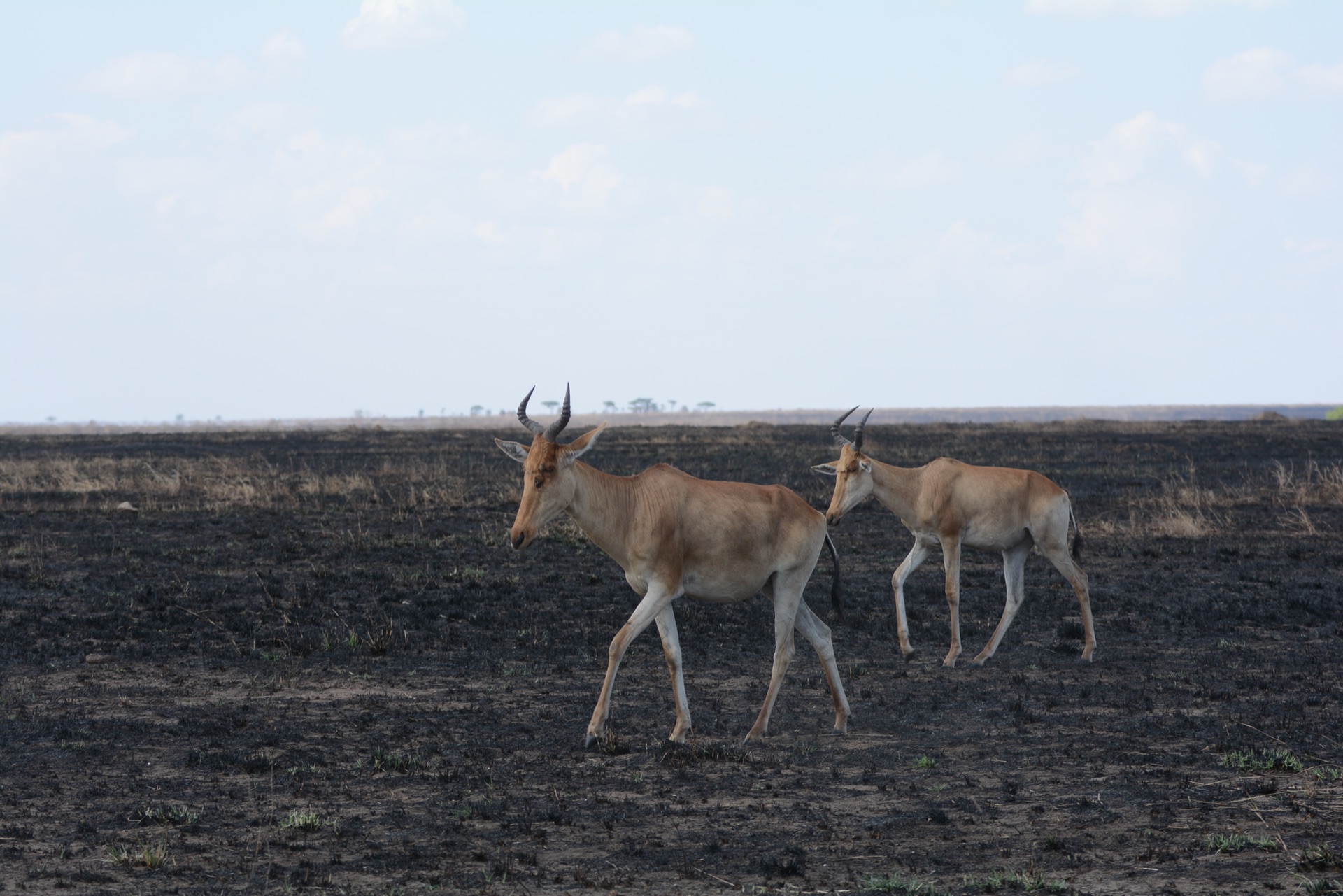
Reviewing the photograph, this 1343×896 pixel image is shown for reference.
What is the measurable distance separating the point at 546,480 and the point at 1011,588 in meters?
6.56

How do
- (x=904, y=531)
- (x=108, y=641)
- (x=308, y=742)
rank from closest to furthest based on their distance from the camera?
(x=308, y=742), (x=108, y=641), (x=904, y=531)

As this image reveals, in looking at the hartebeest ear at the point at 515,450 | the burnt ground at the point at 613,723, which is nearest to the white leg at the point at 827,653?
the burnt ground at the point at 613,723

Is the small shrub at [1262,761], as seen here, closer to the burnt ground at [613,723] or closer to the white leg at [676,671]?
the burnt ground at [613,723]

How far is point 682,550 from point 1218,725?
4.70 meters

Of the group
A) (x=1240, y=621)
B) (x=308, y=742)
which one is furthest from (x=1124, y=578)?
(x=308, y=742)

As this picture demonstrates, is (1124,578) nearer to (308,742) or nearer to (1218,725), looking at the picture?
(1218,725)

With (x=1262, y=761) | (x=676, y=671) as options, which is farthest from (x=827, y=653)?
(x=1262, y=761)

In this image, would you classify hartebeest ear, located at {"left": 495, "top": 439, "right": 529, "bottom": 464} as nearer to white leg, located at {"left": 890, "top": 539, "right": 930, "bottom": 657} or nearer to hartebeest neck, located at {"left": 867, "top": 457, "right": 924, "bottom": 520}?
white leg, located at {"left": 890, "top": 539, "right": 930, "bottom": 657}

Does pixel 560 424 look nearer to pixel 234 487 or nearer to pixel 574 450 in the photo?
pixel 574 450

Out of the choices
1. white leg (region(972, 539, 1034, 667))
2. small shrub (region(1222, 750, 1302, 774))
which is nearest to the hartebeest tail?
white leg (region(972, 539, 1034, 667))

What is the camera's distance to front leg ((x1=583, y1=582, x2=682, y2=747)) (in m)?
9.00

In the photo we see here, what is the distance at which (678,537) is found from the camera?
930cm

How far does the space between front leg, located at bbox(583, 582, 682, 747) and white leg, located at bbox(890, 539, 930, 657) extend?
4322mm

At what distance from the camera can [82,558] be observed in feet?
59.2
